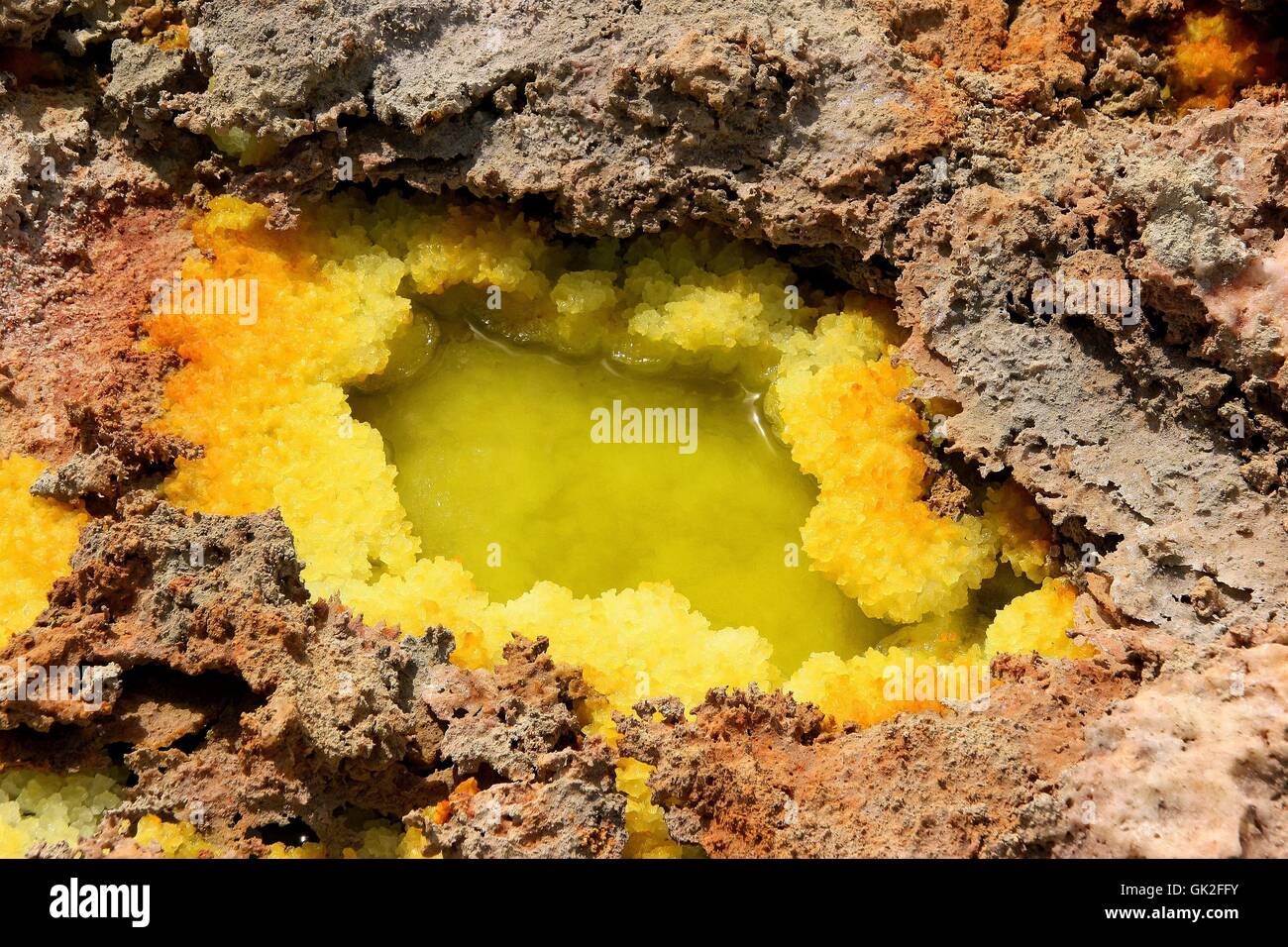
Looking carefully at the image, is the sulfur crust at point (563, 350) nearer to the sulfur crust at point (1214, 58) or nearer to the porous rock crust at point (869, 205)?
the porous rock crust at point (869, 205)

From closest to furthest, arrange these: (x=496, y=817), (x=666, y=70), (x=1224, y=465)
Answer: (x=496, y=817) < (x=1224, y=465) < (x=666, y=70)

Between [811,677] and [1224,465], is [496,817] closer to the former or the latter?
[811,677]

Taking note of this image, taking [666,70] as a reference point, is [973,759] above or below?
below

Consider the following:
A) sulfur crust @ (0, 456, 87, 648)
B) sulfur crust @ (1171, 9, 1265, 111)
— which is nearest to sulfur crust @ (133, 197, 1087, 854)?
sulfur crust @ (0, 456, 87, 648)

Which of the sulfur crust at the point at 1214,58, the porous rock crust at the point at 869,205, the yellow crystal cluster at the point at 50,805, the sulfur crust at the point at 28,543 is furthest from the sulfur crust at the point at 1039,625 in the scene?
the sulfur crust at the point at 28,543

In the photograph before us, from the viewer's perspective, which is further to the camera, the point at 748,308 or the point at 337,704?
the point at 748,308

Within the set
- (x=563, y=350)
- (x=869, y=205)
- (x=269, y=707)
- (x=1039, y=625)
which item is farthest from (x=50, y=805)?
(x=869, y=205)
